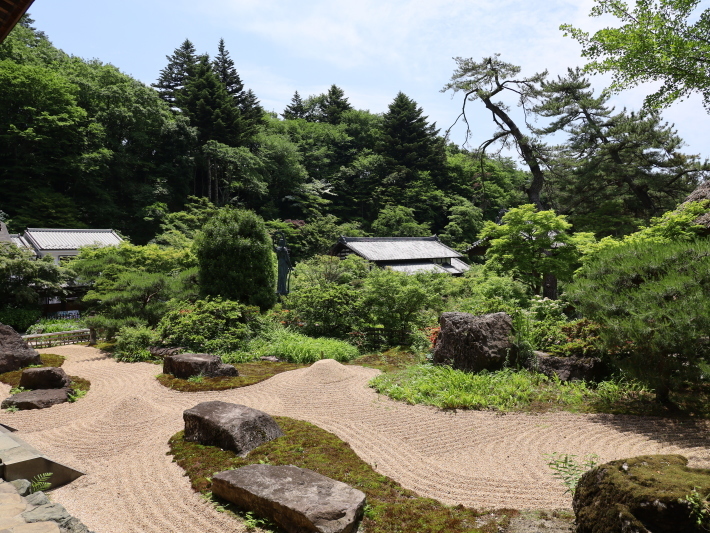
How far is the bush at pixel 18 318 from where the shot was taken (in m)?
15.7

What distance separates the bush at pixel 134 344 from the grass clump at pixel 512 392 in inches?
263

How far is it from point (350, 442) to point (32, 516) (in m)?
3.57

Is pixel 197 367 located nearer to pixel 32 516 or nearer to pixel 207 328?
pixel 207 328

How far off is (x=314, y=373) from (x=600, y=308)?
555 cm

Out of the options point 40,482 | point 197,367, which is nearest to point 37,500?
point 40,482

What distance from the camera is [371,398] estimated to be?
7.87 meters

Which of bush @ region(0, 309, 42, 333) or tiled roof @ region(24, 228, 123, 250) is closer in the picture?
bush @ region(0, 309, 42, 333)

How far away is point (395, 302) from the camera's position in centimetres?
1291

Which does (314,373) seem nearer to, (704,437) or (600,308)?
(600,308)

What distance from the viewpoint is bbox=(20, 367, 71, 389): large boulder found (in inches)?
335

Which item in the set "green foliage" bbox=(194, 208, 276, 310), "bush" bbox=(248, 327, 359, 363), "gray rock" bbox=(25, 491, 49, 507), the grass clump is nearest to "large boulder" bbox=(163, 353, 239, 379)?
"bush" bbox=(248, 327, 359, 363)

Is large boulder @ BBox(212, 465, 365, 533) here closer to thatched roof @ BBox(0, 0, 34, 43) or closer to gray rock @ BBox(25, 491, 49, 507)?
gray rock @ BBox(25, 491, 49, 507)

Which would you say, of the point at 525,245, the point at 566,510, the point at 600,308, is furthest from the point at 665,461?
the point at 525,245

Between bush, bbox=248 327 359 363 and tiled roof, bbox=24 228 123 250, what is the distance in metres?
14.2
